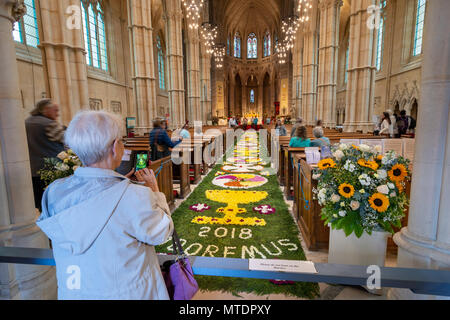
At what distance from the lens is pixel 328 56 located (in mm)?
14742

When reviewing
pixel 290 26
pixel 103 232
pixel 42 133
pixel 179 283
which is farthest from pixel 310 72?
pixel 103 232

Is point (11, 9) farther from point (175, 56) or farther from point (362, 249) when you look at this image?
point (175, 56)

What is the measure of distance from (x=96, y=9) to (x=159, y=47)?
341 inches

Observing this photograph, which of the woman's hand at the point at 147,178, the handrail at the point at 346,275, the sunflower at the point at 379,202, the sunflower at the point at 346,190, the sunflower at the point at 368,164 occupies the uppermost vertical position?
the woman's hand at the point at 147,178

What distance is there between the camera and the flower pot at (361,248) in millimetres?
2623

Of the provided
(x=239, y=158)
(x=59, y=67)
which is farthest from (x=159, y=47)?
(x=59, y=67)

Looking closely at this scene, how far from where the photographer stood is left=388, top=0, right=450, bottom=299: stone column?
2053 mm

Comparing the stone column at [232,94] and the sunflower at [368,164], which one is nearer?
the sunflower at [368,164]

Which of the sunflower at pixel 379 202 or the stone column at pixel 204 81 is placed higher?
the stone column at pixel 204 81

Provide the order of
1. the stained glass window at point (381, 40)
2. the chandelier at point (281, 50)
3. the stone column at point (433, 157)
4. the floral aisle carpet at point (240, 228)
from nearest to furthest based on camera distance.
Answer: the stone column at point (433, 157)
the floral aisle carpet at point (240, 228)
the stained glass window at point (381, 40)
the chandelier at point (281, 50)

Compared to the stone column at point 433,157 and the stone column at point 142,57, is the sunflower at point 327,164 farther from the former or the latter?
the stone column at point 142,57

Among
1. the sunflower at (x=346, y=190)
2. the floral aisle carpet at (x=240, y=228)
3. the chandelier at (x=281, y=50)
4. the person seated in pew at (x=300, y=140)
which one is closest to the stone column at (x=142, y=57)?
the floral aisle carpet at (x=240, y=228)

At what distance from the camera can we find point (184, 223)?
457 centimetres
